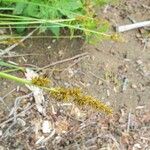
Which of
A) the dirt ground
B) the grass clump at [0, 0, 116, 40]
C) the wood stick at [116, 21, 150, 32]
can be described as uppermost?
the grass clump at [0, 0, 116, 40]

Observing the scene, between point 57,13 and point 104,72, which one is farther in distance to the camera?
point 104,72

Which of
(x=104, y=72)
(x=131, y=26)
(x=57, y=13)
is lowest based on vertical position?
(x=104, y=72)

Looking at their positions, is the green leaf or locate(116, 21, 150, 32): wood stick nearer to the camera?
the green leaf

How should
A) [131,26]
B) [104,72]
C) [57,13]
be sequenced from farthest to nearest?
[131,26], [104,72], [57,13]

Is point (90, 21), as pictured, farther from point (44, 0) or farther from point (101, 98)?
point (101, 98)

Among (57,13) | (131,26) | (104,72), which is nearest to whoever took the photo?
(57,13)

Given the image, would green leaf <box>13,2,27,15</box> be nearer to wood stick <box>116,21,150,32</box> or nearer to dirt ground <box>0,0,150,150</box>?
dirt ground <box>0,0,150,150</box>

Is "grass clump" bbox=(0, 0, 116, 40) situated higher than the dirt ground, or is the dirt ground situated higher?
"grass clump" bbox=(0, 0, 116, 40)

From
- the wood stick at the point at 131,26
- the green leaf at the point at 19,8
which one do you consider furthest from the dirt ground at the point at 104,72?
the green leaf at the point at 19,8

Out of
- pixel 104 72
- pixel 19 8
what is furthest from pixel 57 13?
pixel 104 72

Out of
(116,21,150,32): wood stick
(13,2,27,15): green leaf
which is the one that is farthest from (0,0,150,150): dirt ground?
(13,2,27,15): green leaf

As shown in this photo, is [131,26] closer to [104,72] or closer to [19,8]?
[104,72]
